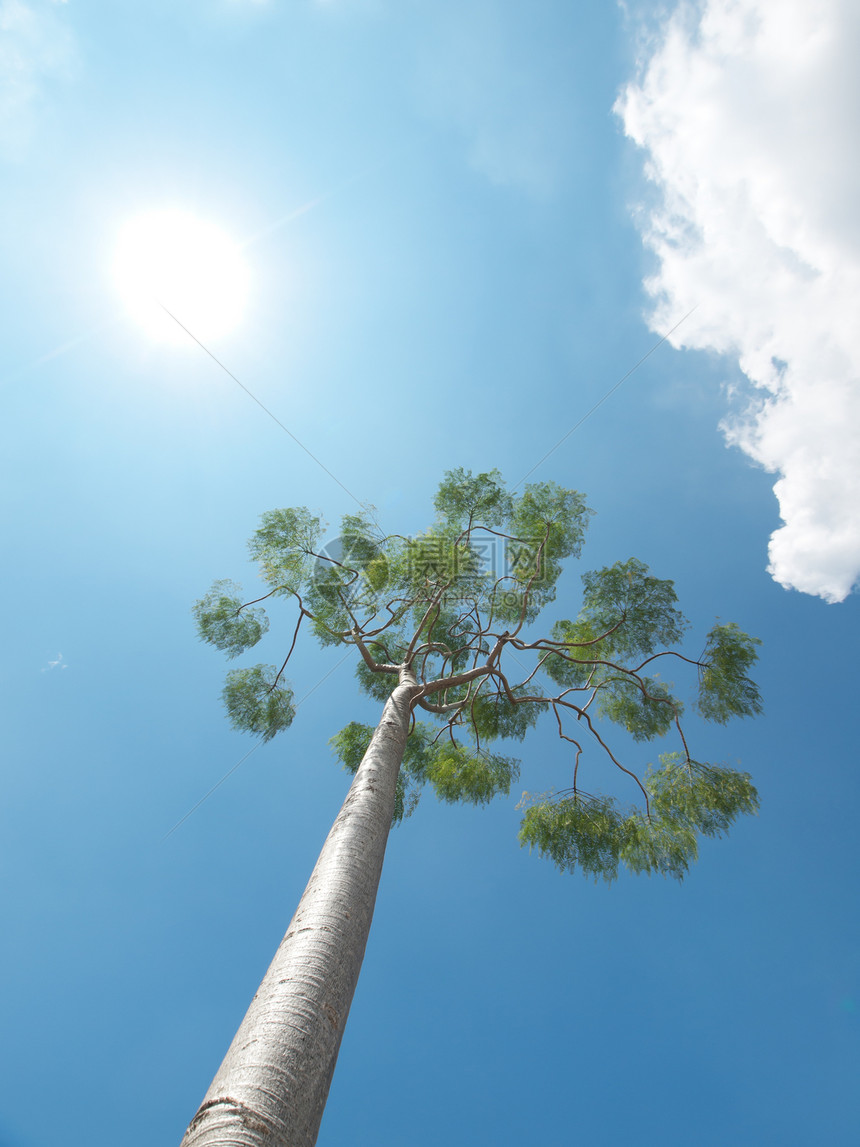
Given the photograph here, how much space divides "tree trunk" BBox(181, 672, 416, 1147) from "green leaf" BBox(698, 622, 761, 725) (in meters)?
5.62

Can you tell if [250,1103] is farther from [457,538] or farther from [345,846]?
[457,538]

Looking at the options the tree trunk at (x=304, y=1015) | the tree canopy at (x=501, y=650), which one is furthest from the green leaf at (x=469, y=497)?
the tree trunk at (x=304, y=1015)

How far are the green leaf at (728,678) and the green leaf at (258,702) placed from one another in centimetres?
599

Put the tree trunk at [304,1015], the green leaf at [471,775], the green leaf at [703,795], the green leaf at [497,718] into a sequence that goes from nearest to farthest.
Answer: the tree trunk at [304,1015]
the green leaf at [703,795]
the green leaf at [471,775]
the green leaf at [497,718]

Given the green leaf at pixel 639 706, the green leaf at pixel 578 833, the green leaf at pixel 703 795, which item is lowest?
the green leaf at pixel 578 833

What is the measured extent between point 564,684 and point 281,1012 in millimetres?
7476

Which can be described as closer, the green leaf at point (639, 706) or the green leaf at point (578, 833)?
the green leaf at point (578, 833)

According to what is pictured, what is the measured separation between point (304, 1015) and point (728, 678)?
6704 mm

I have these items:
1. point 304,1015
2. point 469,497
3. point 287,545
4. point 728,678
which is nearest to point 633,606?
point 728,678

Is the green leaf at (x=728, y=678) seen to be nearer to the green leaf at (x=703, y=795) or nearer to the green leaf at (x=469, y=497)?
the green leaf at (x=703, y=795)

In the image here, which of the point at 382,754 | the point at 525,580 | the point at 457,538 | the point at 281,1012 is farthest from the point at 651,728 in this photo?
the point at 281,1012

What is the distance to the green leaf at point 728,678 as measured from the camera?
6719 millimetres

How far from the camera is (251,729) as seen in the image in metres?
7.14

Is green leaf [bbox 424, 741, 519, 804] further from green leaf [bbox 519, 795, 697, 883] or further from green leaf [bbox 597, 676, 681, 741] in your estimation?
green leaf [bbox 597, 676, 681, 741]
